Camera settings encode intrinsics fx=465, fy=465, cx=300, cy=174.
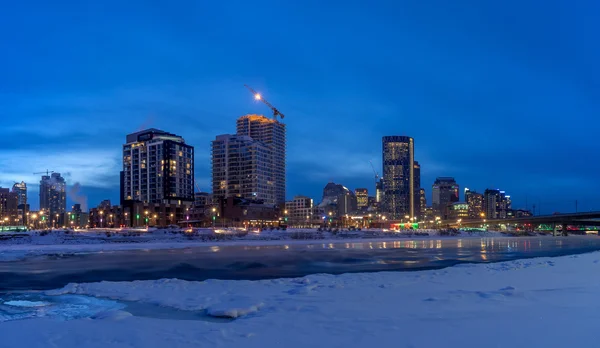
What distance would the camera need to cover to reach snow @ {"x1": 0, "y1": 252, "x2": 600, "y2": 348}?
34.0 ft

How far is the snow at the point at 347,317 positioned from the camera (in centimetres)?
1037

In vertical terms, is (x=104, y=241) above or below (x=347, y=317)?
Answer: below

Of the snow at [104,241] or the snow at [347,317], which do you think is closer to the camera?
the snow at [347,317]

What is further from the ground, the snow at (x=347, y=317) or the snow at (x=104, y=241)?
the snow at (x=347, y=317)

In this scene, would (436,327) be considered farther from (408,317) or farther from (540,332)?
(540,332)

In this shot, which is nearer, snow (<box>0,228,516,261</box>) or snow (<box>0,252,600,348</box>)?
snow (<box>0,252,600,348</box>)

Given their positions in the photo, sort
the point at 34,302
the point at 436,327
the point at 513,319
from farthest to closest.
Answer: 1. the point at 34,302
2. the point at 513,319
3. the point at 436,327

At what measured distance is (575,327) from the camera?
1077cm

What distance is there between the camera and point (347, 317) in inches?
512

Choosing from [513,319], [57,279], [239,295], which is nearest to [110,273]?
[57,279]

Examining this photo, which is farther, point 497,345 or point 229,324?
point 229,324

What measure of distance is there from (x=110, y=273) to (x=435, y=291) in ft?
65.8

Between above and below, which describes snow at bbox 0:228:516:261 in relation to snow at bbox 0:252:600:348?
below

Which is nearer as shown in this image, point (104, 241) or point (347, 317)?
point (347, 317)
